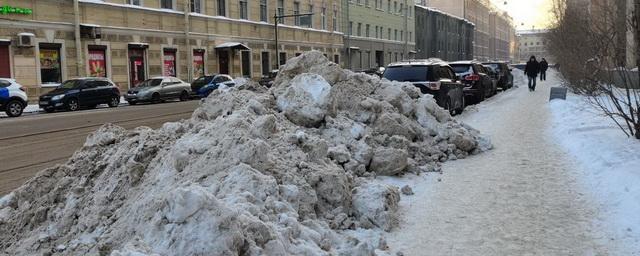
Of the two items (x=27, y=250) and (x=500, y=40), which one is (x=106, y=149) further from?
(x=500, y=40)

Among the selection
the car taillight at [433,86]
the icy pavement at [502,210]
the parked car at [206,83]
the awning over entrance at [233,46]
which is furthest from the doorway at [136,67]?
the icy pavement at [502,210]

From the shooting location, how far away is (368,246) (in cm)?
479

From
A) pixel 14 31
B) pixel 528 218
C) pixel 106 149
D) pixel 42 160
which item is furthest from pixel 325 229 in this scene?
pixel 14 31

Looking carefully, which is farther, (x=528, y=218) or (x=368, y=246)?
(x=528, y=218)

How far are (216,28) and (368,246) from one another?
35.5 meters

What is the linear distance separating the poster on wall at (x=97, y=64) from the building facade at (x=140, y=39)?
51 millimetres

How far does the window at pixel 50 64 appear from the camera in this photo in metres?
27.7

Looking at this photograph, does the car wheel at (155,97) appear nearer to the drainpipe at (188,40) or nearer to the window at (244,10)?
the drainpipe at (188,40)

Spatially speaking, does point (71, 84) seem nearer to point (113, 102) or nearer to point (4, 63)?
point (113, 102)

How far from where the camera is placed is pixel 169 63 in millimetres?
35219

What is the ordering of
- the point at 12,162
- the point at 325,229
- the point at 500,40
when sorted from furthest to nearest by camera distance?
the point at 500,40, the point at 12,162, the point at 325,229

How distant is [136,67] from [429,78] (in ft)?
72.4

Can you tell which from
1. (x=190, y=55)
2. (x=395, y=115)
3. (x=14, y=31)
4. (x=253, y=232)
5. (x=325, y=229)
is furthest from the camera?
(x=190, y=55)

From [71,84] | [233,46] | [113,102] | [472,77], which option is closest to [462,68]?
[472,77]
